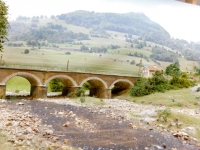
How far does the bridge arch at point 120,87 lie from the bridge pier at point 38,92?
3.01m

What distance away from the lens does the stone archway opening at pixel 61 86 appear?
33.6 ft

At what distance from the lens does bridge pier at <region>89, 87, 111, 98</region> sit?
11.0 m

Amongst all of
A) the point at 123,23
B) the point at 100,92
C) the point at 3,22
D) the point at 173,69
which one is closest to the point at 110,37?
the point at 123,23

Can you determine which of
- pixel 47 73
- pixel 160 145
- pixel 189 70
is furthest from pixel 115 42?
pixel 47 73

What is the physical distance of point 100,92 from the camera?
11133mm

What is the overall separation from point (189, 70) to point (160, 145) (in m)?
3.51

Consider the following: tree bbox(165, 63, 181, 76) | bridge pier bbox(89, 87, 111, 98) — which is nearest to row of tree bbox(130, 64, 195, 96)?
tree bbox(165, 63, 181, 76)

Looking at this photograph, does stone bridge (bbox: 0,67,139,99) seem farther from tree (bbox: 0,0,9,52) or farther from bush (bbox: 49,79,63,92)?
tree (bbox: 0,0,9,52)

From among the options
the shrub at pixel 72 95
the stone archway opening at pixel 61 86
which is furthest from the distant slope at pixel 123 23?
the shrub at pixel 72 95

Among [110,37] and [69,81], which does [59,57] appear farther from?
[69,81]

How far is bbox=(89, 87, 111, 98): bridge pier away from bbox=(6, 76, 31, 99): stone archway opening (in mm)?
2890

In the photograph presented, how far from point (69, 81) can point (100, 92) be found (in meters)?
1.59

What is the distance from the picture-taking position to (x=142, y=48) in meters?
6.81

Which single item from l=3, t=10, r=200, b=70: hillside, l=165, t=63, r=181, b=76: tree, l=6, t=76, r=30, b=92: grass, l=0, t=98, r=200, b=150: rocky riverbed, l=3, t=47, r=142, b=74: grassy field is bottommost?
l=0, t=98, r=200, b=150: rocky riverbed
